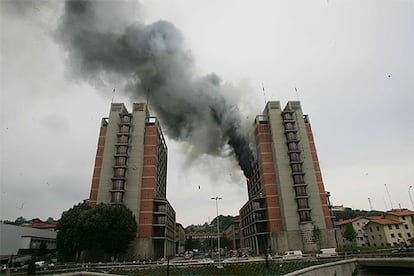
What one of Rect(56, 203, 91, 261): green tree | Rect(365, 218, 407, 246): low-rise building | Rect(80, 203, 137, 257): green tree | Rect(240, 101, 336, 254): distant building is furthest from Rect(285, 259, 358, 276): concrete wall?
Rect(365, 218, 407, 246): low-rise building

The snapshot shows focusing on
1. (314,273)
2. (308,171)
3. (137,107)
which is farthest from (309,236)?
(137,107)

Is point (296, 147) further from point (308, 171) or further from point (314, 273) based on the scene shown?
point (314, 273)

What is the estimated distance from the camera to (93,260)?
58.1m

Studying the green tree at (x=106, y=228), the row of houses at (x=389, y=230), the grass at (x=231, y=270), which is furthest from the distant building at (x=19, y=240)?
the row of houses at (x=389, y=230)

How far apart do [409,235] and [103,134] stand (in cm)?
9600

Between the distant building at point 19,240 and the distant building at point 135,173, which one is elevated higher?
the distant building at point 135,173

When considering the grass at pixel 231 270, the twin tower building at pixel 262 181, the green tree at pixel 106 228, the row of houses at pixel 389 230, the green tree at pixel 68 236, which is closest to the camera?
the grass at pixel 231 270

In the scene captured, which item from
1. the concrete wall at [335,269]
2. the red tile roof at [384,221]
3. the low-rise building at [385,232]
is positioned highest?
the red tile roof at [384,221]

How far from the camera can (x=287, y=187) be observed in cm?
6888

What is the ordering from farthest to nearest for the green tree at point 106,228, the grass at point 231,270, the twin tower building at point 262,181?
the twin tower building at point 262,181 < the green tree at point 106,228 < the grass at point 231,270

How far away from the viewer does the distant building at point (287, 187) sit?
6450cm

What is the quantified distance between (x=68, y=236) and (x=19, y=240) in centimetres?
2213

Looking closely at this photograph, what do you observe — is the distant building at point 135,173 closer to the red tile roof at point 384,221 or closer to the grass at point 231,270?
the grass at point 231,270

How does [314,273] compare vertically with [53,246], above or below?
below
